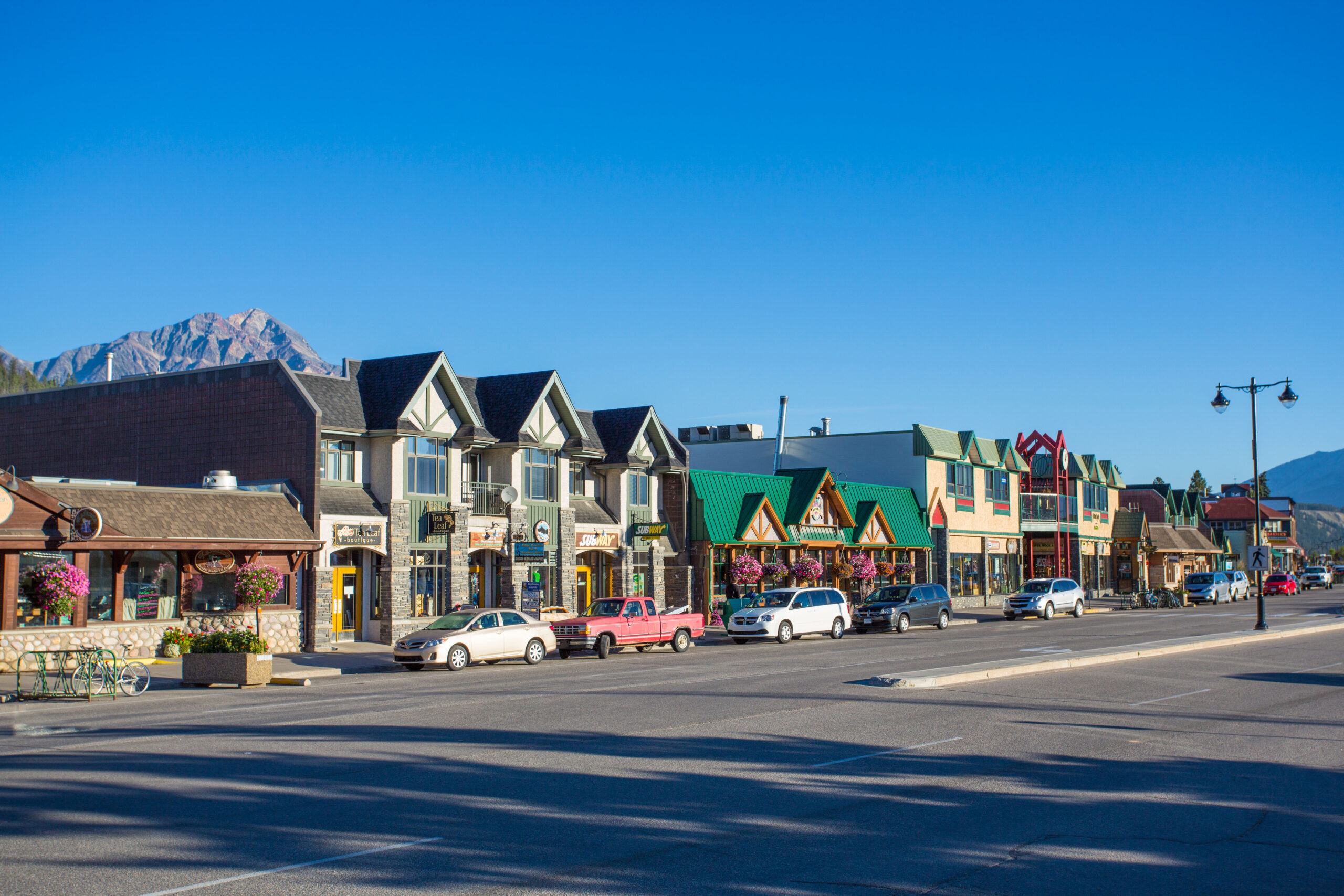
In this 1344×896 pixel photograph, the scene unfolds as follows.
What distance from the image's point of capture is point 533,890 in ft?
24.3

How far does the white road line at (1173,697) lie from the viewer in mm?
17609

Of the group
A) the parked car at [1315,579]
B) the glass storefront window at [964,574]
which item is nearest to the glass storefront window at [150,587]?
the glass storefront window at [964,574]

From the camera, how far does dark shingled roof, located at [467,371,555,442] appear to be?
38.5 metres

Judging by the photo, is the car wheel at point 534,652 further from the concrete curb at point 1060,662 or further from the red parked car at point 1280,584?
the red parked car at point 1280,584

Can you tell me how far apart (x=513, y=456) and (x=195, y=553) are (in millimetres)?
11199

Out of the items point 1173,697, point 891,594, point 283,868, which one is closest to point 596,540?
point 891,594

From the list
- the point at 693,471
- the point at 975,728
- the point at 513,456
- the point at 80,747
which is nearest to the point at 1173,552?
the point at 693,471

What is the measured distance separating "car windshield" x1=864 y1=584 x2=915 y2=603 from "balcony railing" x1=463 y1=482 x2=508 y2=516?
13.6m

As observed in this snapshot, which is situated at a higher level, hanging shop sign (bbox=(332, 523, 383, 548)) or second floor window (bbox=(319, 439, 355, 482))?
second floor window (bbox=(319, 439, 355, 482))

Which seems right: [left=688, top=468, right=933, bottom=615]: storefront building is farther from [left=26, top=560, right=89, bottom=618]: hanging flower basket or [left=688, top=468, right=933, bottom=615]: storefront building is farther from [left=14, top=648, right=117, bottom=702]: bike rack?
[left=14, top=648, right=117, bottom=702]: bike rack

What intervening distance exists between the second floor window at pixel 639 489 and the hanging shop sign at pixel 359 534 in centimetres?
1208

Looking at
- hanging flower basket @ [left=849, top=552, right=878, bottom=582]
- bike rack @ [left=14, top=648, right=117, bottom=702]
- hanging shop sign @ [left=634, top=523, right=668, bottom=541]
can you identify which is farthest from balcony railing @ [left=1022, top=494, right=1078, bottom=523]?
bike rack @ [left=14, top=648, right=117, bottom=702]

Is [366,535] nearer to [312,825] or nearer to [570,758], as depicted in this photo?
[570,758]

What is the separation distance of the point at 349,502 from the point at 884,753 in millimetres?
24086
